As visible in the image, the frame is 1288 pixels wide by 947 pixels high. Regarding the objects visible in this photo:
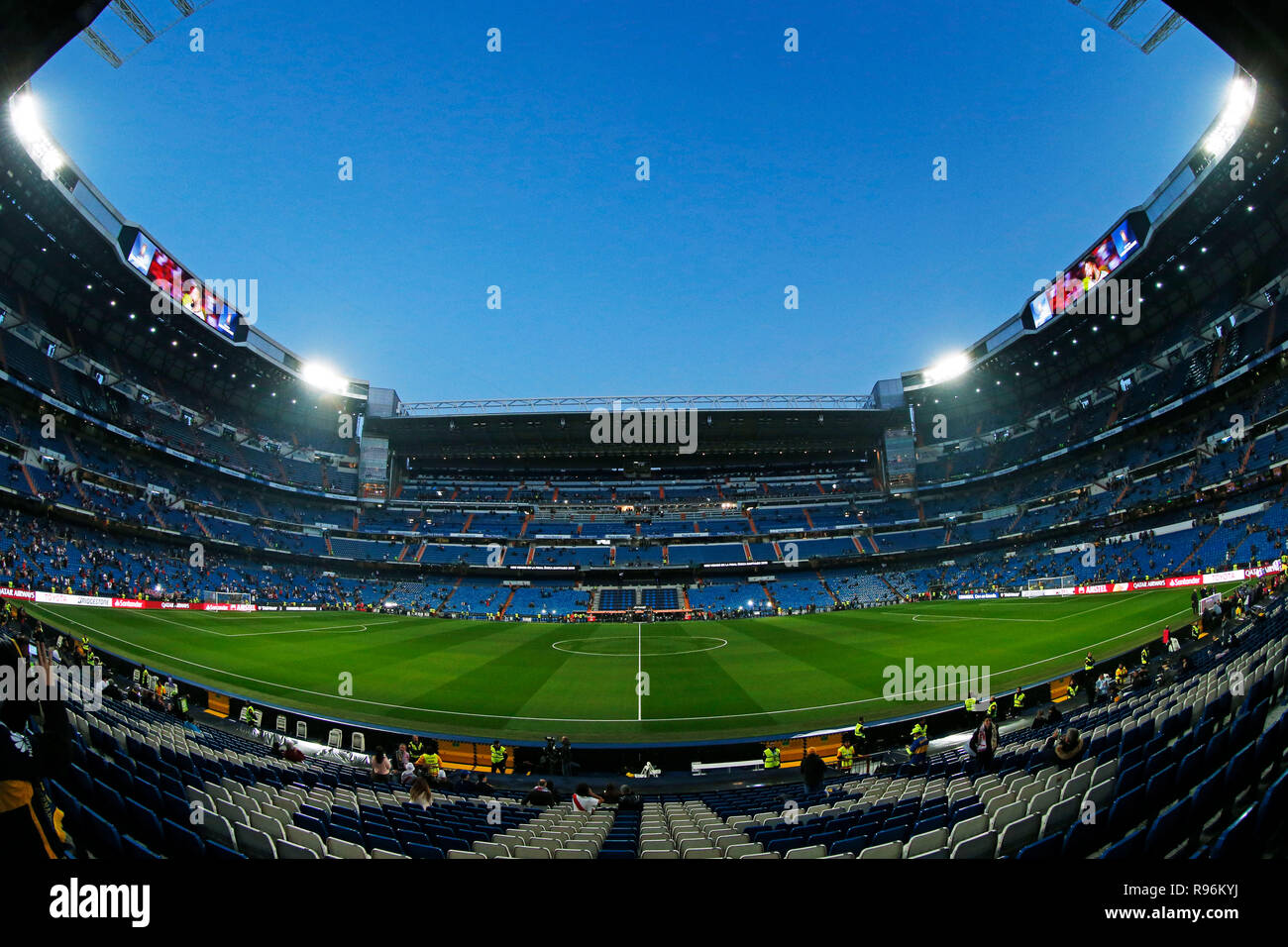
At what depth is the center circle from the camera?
31.9 metres

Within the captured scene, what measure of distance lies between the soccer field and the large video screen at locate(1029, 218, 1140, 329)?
27640mm

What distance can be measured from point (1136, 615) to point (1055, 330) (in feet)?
126

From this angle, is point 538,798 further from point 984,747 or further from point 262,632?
point 262,632

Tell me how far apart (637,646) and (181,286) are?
171 feet

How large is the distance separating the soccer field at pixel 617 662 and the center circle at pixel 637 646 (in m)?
0.14

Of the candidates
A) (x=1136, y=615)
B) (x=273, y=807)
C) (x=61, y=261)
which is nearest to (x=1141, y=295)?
(x=1136, y=615)

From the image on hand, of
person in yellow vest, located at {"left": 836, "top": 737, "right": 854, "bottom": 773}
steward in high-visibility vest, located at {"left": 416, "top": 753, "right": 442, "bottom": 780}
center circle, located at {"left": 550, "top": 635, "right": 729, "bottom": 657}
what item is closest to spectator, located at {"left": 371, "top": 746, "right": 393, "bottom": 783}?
steward in high-visibility vest, located at {"left": 416, "top": 753, "right": 442, "bottom": 780}

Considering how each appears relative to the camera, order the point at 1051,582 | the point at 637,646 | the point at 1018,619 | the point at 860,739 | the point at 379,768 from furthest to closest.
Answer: the point at 1051,582, the point at 637,646, the point at 1018,619, the point at 860,739, the point at 379,768

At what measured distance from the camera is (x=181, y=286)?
155ft

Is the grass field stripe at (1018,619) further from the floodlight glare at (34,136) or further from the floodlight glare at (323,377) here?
the floodlight glare at (323,377)

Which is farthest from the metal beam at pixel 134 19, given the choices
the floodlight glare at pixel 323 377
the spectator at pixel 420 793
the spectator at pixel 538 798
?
the floodlight glare at pixel 323 377

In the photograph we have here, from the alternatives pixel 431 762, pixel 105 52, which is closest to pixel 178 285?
pixel 105 52

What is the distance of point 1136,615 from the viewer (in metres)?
28.7
